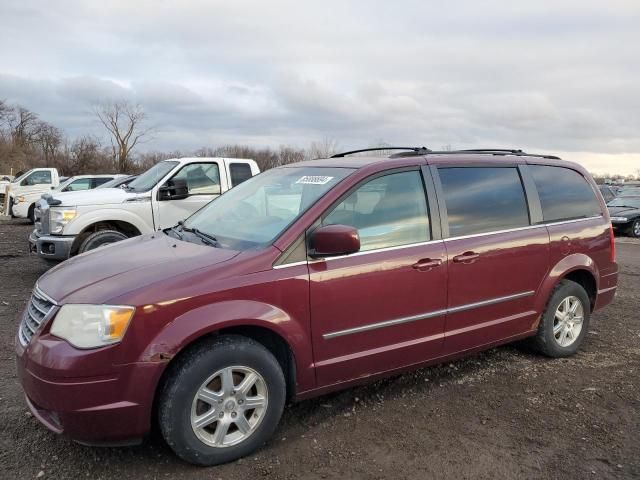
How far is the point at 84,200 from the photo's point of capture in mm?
7762

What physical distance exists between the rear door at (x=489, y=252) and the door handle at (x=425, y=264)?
13cm

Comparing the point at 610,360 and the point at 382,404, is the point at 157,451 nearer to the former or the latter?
the point at 382,404

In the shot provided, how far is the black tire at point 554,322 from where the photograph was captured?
470 cm

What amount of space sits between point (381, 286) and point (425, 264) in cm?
41

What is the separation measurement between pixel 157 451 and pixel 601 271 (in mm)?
4120

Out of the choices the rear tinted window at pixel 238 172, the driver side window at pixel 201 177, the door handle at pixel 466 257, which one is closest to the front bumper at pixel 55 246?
the driver side window at pixel 201 177

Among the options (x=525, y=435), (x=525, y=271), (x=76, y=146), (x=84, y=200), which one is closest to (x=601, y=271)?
(x=525, y=271)

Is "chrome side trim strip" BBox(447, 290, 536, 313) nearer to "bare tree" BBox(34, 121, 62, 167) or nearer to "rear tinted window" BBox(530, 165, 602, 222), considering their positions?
"rear tinted window" BBox(530, 165, 602, 222)

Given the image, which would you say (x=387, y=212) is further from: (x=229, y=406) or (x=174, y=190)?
(x=174, y=190)

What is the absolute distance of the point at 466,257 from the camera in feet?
13.0

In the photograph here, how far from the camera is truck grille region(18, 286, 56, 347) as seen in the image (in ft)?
9.86

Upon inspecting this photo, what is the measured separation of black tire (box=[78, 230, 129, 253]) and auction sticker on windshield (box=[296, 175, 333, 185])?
4485 millimetres

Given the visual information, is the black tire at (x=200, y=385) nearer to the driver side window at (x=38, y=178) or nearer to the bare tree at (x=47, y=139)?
the driver side window at (x=38, y=178)

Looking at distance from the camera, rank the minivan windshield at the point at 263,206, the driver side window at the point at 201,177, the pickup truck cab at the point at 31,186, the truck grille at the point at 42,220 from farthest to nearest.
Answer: the pickup truck cab at the point at 31,186
the driver side window at the point at 201,177
the truck grille at the point at 42,220
the minivan windshield at the point at 263,206
